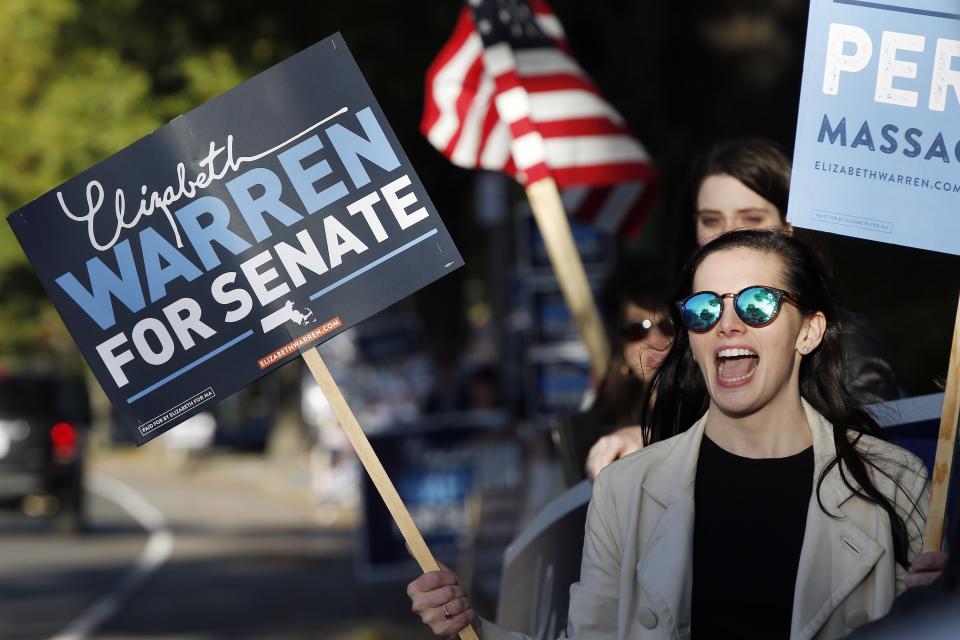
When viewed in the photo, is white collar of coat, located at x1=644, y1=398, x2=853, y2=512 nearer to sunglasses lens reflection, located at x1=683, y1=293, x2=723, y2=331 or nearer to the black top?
the black top

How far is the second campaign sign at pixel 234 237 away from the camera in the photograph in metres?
→ 4.06

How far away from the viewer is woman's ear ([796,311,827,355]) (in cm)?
354

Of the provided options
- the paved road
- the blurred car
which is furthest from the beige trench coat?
the blurred car

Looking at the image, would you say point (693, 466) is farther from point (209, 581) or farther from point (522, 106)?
point (209, 581)

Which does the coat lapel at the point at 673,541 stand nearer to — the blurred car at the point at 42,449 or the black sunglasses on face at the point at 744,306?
the black sunglasses on face at the point at 744,306

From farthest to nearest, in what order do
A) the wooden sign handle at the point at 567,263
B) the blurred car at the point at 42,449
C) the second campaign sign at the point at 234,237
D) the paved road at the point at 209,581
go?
the blurred car at the point at 42,449 < the paved road at the point at 209,581 < the wooden sign handle at the point at 567,263 < the second campaign sign at the point at 234,237

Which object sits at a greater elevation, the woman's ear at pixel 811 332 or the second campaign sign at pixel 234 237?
the second campaign sign at pixel 234 237

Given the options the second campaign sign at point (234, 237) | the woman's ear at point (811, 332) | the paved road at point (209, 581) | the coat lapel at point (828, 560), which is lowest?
the paved road at point (209, 581)

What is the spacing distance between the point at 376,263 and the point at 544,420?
23.4 ft

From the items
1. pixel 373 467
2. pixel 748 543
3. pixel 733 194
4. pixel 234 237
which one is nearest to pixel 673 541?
pixel 748 543

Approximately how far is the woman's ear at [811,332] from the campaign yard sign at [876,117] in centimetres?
31

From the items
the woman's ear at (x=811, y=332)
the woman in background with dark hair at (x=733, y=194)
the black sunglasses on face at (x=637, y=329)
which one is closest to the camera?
the woman's ear at (x=811, y=332)

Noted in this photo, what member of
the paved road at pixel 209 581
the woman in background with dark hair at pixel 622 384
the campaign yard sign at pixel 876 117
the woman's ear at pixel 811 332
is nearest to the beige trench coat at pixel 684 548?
the woman's ear at pixel 811 332

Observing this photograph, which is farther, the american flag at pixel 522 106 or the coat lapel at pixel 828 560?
the american flag at pixel 522 106
